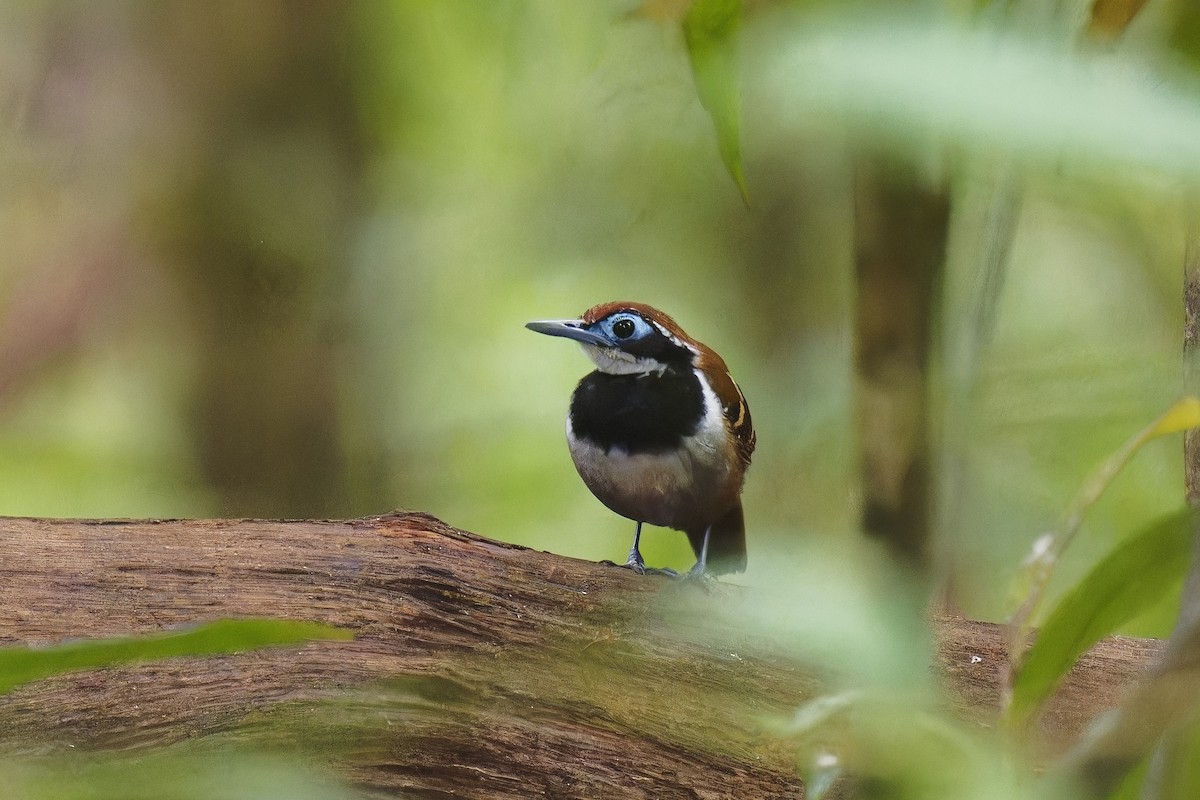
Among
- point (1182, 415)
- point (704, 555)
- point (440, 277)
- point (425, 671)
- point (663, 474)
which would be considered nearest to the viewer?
point (1182, 415)

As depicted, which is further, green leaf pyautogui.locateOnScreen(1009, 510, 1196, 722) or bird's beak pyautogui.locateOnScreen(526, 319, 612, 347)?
bird's beak pyautogui.locateOnScreen(526, 319, 612, 347)

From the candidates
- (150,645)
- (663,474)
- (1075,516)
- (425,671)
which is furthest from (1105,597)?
(663,474)

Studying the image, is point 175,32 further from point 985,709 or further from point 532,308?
point 985,709

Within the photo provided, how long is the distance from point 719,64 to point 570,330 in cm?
119

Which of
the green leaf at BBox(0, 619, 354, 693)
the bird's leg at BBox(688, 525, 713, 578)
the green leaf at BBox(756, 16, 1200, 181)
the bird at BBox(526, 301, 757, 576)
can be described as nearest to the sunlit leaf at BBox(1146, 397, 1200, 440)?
the green leaf at BBox(756, 16, 1200, 181)

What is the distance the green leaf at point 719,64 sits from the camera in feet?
1.49

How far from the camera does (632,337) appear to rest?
5.49 feet

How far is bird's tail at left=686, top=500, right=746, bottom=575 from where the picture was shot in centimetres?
183

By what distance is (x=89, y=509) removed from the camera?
71.9 inches

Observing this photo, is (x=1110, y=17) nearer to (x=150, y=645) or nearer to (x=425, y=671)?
(x=150, y=645)

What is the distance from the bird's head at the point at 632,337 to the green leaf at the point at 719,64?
1150 mm

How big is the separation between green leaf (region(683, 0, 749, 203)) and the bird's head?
1150mm

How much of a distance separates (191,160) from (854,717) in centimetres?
195

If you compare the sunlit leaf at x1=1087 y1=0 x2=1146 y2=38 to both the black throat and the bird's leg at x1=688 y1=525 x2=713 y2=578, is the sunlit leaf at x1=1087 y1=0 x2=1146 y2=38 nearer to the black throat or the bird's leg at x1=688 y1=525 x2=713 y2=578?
the black throat
